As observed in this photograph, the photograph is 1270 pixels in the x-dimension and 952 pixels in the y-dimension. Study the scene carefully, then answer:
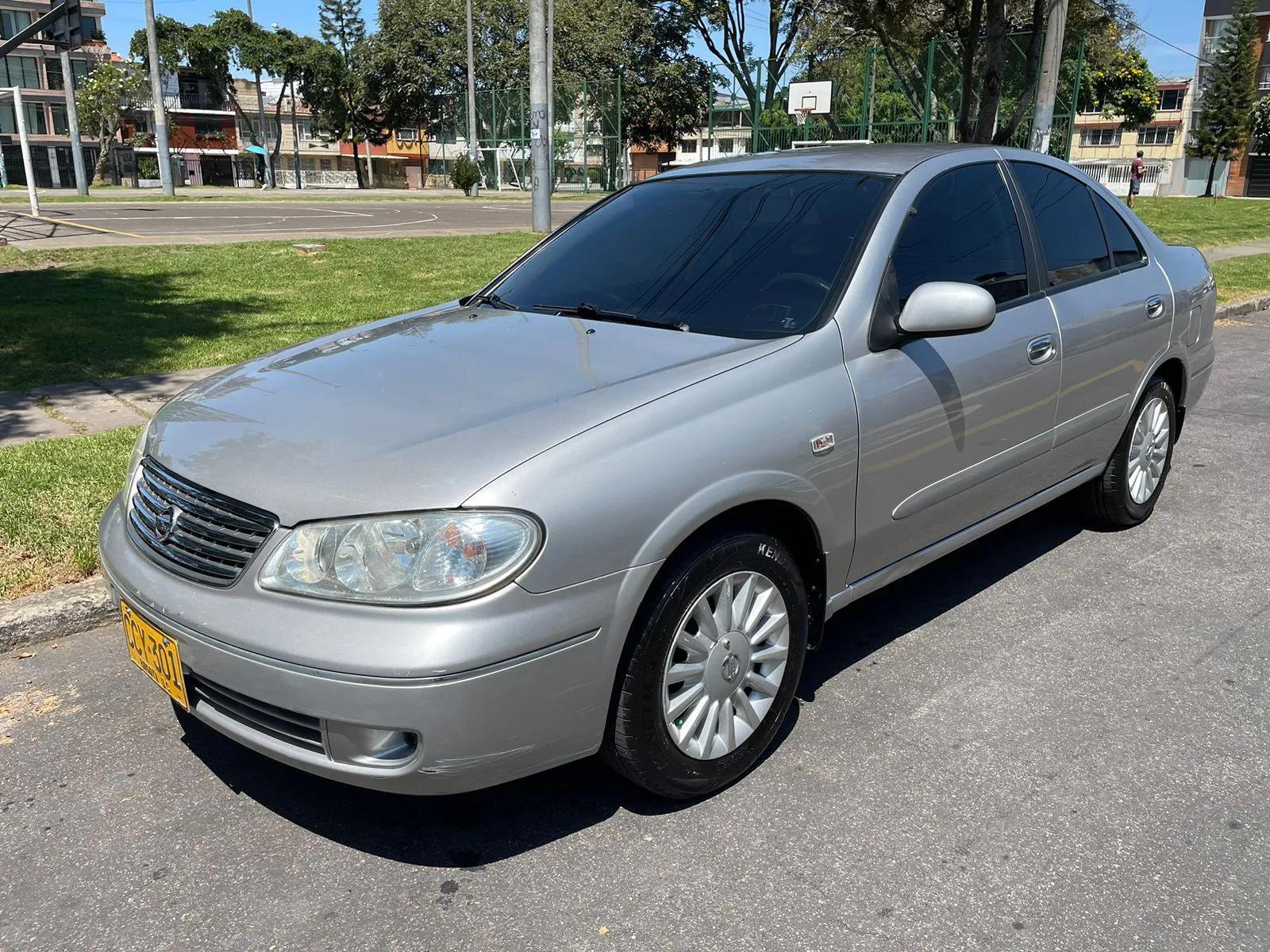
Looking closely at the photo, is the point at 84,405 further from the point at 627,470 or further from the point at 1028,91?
the point at 1028,91

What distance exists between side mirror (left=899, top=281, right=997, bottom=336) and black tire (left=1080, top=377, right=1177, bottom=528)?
6.00ft

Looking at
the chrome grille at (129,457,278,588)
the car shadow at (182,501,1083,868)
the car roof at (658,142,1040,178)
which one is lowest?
the car shadow at (182,501,1083,868)

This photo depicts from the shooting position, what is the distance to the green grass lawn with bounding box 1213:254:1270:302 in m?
12.2

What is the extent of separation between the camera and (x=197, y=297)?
10367 mm

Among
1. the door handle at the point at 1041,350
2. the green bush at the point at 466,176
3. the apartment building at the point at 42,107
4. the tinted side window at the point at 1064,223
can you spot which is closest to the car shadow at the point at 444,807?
the door handle at the point at 1041,350

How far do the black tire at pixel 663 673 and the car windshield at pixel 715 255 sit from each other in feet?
2.34

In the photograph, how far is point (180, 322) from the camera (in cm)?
898

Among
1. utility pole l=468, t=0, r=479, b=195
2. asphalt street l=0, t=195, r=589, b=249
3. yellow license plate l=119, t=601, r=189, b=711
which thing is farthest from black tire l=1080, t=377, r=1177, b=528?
utility pole l=468, t=0, r=479, b=195

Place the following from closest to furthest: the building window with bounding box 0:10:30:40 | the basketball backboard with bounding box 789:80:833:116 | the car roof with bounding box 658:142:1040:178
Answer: the car roof with bounding box 658:142:1040:178 < the basketball backboard with bounding box 789:80:833:116 < the building window with bounding box 0:10:30:40

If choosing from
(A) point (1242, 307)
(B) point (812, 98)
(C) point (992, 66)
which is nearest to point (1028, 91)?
(C) point (992, 66)

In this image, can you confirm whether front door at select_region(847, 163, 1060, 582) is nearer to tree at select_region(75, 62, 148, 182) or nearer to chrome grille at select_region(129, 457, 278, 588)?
chrome grille at select_region(129, 457, 278, 588)

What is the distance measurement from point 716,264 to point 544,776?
1715mm

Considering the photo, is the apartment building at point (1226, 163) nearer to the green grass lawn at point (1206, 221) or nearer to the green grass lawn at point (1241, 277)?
the green grass lawn at point (1206, 221)

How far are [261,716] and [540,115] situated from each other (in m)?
16.1
